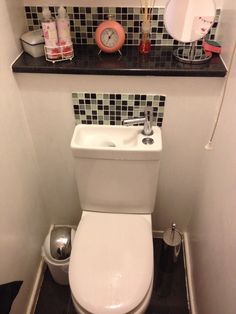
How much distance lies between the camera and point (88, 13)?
1.15 m

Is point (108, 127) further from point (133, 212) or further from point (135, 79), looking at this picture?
point (133, 212)

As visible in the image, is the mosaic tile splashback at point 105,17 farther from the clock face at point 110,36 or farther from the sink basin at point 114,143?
the sink basin at point 114,143

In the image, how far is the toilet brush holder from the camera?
4.70 ft

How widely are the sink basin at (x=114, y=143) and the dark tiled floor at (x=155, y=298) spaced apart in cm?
76

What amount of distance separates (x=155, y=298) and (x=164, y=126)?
2.86 feet

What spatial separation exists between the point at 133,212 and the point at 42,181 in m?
0.50

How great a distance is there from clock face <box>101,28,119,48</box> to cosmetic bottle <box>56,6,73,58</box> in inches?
5.2

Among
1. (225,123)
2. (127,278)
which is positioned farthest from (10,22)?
(127,278)

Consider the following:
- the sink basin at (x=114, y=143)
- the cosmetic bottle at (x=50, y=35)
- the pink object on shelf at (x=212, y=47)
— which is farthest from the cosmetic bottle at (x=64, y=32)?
the pink object on shelf at (x=212, y=47)

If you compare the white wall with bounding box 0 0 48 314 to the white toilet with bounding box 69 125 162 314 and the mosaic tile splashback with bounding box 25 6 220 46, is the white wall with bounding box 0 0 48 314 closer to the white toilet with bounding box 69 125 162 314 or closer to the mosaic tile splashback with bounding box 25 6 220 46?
the mosaic tile splashback with bounding box 25 6 220 46

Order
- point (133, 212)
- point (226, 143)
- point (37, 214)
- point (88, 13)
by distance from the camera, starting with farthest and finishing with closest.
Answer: point (37, 214) → point (133, 212) → point (88, 13) → point (226, 143)

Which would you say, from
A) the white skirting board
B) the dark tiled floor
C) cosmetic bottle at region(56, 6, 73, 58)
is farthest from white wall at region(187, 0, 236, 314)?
the white skirting board

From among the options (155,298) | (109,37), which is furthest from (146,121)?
(155,298)

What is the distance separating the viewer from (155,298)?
1.44 m
